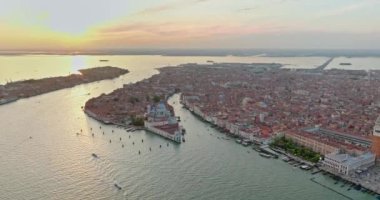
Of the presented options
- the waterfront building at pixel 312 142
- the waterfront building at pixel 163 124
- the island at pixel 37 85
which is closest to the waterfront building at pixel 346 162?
the waterfront building at pixel 312 142

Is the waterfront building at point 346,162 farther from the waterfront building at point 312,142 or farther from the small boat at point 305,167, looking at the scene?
the waterfront building at point 312,142

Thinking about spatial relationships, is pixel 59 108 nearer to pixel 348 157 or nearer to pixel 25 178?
pixel 25 178

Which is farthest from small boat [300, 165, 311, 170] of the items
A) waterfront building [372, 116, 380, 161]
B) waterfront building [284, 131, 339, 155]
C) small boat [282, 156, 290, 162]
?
waterfront building [372, 116, 380, 161]

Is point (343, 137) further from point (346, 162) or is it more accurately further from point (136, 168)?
point (136, 168)

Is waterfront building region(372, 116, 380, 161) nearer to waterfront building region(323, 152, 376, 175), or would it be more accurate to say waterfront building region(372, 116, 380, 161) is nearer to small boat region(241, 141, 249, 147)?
waterfront building region(323, 152, 376, 175)

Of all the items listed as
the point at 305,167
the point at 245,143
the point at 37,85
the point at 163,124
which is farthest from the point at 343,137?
the point at 37,85

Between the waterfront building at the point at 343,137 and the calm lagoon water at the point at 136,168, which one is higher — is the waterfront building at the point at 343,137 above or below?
above
